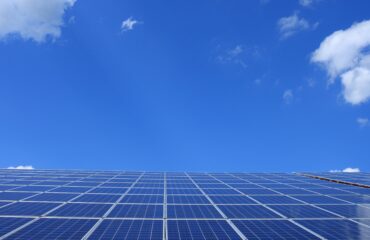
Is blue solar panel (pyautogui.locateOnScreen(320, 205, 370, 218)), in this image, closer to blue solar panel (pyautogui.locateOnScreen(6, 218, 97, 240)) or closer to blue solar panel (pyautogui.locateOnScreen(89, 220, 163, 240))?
blue solar panel (pyautogui.locateOnScreen(89, 220, 163, 240))

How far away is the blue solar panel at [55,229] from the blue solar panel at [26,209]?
1.56 metres

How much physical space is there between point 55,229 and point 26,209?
4.04m

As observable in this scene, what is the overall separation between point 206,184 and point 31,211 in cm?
1294

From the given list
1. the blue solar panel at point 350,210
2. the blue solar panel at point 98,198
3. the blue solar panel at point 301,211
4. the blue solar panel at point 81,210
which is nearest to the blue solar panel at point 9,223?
the blue solar panel at point 81,210

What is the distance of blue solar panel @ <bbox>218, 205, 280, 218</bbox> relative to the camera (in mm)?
14209

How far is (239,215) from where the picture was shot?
46.7ft

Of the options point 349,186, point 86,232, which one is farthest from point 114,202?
point 349,186

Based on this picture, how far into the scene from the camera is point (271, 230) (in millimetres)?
12156

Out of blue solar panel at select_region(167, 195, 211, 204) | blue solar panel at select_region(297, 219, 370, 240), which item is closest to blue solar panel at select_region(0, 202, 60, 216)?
blue solar panel at select_region(167, 195, 211, 204)

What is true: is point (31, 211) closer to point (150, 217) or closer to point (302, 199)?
point (150, 217)

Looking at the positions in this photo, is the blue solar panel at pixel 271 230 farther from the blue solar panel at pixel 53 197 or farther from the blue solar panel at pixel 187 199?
the blue solar panel at pixel 53 197

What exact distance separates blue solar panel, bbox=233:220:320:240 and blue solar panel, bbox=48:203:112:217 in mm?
6355

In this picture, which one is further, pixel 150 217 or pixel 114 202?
pixel 114 202

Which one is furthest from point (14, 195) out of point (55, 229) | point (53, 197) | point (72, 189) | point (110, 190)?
point (55, 229)
